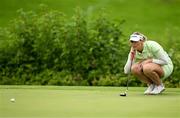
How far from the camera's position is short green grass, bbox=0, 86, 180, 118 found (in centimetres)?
695

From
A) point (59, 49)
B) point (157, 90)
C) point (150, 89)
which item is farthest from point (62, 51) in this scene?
point (157, 90)

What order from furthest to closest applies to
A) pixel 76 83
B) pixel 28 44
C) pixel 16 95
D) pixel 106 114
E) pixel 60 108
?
pixel 28 44, pixel 76 83, pixel 16 95, pixel 60 108, pixel 106 114

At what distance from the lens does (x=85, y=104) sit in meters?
7.93

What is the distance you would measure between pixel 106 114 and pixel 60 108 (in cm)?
74

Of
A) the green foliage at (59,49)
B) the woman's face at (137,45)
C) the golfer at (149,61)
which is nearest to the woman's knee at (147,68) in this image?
the golfer at (149,61)

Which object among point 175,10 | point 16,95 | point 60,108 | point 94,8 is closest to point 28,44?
point 16,95

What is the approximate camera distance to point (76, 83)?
12.3 meters

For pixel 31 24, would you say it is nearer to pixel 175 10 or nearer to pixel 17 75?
pixel 17 75

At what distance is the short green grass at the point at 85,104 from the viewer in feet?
22.8

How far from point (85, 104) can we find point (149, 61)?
68.2 inches

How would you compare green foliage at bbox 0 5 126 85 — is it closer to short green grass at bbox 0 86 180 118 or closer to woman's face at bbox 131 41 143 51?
short green grass at bbox 0 86 180 118

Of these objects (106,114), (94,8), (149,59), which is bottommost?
(106,114)

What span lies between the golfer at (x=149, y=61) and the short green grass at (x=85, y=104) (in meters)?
0.25

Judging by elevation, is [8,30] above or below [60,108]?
above
